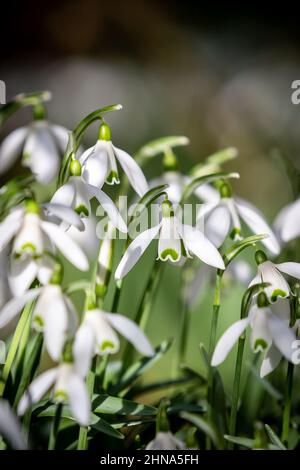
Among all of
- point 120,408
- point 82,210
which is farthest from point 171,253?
point 120,408

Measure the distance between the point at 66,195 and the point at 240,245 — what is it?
260mm

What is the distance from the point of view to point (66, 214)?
0.86m

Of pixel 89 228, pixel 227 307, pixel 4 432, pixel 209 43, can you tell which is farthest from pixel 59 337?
pixel 209 43

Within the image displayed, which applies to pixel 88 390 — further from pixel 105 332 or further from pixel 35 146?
pixel 35 146

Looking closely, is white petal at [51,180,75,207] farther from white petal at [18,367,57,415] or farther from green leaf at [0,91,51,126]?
white petal at [18,367,57,415]

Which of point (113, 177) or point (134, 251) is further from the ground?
point (113, 177)

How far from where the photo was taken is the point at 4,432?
33.3 inches

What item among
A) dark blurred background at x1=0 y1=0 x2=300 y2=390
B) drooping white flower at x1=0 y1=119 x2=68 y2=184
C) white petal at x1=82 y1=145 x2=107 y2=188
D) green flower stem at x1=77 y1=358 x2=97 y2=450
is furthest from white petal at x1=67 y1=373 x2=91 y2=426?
dark blurred background at x1=0 y1=0 x2=300 y2=390

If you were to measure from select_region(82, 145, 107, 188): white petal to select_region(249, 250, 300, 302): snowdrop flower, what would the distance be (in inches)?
10.3

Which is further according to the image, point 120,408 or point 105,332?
point 120,408

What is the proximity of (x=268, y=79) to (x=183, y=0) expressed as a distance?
0.74 m

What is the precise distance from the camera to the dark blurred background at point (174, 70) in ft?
10.5

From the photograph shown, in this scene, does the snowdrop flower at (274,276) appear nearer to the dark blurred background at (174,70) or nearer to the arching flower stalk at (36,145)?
the arching flower stalk at (36,145)
